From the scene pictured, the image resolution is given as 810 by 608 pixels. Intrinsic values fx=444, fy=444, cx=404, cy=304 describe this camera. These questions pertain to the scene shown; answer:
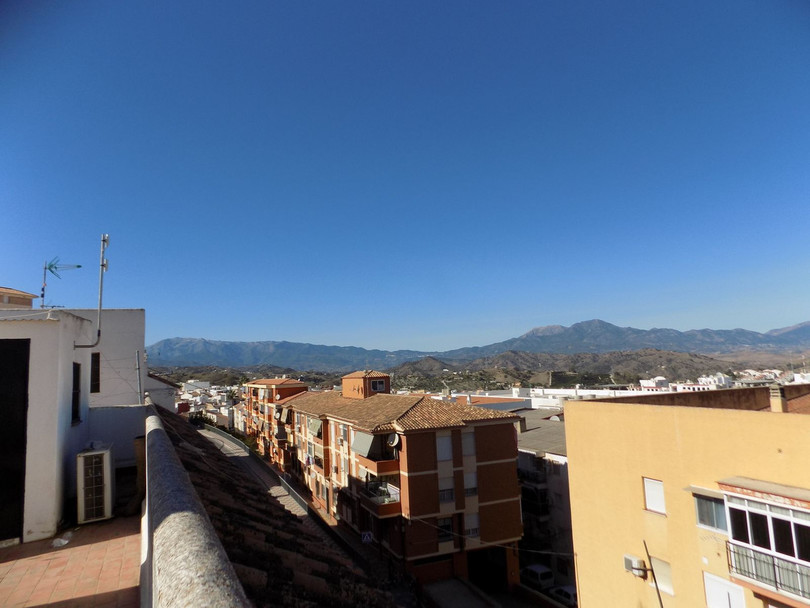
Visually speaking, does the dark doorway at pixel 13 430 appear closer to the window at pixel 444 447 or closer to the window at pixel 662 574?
the window at pixel 662 574

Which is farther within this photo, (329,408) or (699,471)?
(329,408)

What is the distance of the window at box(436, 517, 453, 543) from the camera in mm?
21805

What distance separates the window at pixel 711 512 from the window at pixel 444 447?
13.2 metres

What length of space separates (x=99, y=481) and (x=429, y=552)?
1928cm

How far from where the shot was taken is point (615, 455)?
1254cm

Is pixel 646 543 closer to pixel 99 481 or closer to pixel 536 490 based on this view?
pixel 99 481

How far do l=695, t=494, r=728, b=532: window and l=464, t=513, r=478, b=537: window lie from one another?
544 inches

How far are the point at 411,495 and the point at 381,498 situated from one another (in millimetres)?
1667

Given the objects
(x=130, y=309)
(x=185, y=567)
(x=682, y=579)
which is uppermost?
(x=130, y=309)

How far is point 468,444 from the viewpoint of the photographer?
23.2 m

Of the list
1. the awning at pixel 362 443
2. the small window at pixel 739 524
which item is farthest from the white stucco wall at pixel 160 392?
the small window at pixel 739 524

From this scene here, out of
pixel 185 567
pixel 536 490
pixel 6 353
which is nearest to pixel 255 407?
pixel 536 490

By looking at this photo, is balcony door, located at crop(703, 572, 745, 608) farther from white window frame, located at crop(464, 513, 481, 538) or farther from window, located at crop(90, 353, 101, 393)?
window, located at crop(90, 353, 101, 393)

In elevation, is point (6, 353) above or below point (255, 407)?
above
